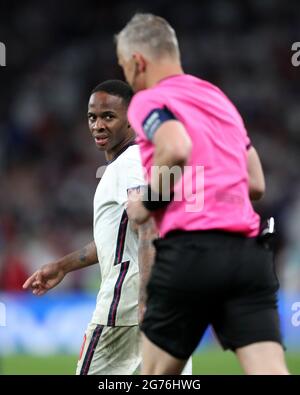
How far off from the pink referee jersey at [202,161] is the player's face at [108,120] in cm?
146

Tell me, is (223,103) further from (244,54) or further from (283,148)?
(244,54)

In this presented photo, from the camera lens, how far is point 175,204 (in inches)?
157

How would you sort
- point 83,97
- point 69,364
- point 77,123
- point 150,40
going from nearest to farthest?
point 150,40, point 69,364, point 77,123, point 83,97

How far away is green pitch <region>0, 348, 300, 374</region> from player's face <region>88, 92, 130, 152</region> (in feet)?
15.0

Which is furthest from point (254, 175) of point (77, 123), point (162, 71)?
point (77, 123)

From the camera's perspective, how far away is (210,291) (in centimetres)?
385

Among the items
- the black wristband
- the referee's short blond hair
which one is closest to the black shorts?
the black wristband

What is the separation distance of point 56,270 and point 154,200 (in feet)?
5.64

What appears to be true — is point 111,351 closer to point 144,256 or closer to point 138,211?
point 144,256

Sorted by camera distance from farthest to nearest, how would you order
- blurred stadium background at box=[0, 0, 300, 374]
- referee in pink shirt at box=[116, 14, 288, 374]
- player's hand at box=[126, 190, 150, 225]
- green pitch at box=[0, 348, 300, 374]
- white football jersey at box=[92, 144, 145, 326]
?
blurred stadium background at box=[0, 0, 300, 374]
green pitch at box=[0, 348, 300, 374]
white football jersey at box=[92, 144, 145, 326]
player's hand at box=[126, 190, 150, 225]
referee in pink shirt at box=[116, 14, 288, 374]

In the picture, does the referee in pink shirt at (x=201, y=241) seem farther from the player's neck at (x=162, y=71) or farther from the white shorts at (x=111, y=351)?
the white shorts at (x=111, y=351)

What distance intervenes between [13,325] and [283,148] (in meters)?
7.40

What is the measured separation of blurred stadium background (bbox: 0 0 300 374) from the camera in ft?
39.4

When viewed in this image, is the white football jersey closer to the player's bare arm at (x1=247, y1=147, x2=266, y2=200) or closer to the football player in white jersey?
the football player in white jersey
